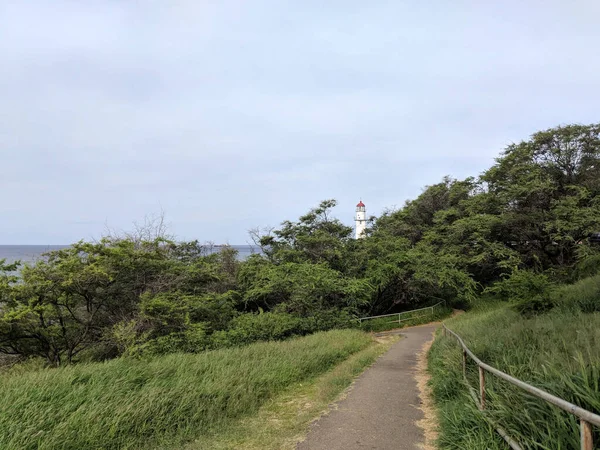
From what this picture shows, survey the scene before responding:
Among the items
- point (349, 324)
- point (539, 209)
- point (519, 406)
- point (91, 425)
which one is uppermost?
point (539, 209)

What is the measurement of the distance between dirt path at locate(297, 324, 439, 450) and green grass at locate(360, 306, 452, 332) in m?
13.4

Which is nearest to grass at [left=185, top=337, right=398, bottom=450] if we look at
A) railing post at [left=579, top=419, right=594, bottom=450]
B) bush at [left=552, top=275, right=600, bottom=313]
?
railing post at [left=579, top=419, right=594, bottom=450]

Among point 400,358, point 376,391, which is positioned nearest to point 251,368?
point 376,391

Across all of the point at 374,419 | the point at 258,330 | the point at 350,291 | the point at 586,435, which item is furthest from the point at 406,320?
the point at 586,435

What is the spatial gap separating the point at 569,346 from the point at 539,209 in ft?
83.9

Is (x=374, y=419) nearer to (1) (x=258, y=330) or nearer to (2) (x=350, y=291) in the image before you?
(1) (x=258, y=330)

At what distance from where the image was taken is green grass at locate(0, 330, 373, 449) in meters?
4.89

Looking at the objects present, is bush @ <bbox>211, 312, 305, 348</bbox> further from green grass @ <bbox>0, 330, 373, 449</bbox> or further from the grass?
the grass

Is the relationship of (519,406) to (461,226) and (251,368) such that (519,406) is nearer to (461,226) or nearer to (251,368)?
(251,368)

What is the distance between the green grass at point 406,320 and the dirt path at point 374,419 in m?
13.4

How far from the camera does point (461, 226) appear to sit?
92.5 ft

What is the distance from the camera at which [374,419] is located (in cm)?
580

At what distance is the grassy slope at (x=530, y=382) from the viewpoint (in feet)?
10.5

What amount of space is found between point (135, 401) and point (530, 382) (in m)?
5.45
